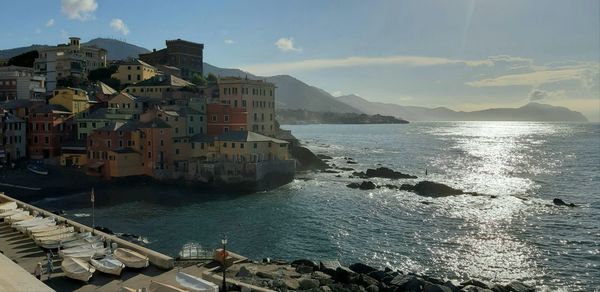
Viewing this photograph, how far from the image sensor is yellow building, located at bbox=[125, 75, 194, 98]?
301ft

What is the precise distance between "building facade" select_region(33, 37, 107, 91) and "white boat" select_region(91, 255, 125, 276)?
96.9 meters

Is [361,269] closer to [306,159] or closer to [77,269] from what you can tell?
→ [77,269]

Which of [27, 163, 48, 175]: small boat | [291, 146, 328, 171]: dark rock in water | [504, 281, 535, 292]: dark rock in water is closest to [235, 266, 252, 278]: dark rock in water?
[504, 281, 535, 292]: dark rock in water

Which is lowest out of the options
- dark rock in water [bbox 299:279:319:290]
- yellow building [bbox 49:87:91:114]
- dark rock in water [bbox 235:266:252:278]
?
dark rock in water [bbox 299:279:319:290]

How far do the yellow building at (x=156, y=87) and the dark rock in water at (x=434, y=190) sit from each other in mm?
49352

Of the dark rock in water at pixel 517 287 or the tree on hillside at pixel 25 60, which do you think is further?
the tree on hillside at pixel 25 60

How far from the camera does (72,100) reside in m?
85.0

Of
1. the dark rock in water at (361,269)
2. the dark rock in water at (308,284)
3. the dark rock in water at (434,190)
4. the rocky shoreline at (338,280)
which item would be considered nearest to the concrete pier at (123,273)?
the rocky shoreline at (338,280)

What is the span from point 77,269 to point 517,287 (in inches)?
1055

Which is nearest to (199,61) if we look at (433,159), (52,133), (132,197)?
(52,133)

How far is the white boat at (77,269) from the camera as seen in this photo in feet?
76.8

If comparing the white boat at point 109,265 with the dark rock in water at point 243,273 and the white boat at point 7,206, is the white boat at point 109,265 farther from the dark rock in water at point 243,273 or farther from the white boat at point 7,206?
the white boat at point 7,206

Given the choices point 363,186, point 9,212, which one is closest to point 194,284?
point 9,212

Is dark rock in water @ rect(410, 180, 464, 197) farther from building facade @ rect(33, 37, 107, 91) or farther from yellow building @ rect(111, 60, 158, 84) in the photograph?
building facade @ rect(33, 37, 107, 91)
